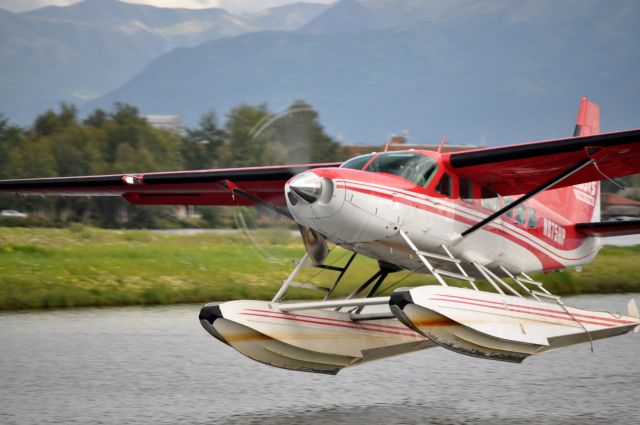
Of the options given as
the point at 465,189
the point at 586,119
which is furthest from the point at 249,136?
the point at 465,189

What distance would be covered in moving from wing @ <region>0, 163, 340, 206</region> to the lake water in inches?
100

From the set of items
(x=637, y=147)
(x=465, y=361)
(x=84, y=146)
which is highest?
(x=84, y=146)

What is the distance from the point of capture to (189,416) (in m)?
9.56

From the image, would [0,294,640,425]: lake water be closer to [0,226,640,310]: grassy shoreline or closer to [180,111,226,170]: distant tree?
[0,226,640,310]: grassy shoreline

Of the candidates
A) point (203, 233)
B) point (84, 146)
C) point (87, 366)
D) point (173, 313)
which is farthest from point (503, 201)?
point (84, 146)

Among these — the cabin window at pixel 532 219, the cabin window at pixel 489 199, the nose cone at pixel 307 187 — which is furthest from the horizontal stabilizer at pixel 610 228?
the nose cone at pixel 307 187

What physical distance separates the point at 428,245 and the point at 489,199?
1.44 metres

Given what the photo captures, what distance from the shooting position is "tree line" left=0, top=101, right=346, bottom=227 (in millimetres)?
41938

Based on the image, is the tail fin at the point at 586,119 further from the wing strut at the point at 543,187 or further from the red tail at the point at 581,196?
the wing strut at the point at 543,187

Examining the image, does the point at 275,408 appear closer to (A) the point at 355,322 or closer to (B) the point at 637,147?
(A) the point at 355,322

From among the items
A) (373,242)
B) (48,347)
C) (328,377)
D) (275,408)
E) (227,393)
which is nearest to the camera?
(373,242)

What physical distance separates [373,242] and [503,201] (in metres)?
2.54

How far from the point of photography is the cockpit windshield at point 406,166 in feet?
31.3

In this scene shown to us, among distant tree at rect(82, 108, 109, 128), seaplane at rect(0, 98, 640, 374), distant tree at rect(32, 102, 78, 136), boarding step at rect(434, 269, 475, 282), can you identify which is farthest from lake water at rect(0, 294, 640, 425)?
distant tree at rect(82, 108, 109, 128)
